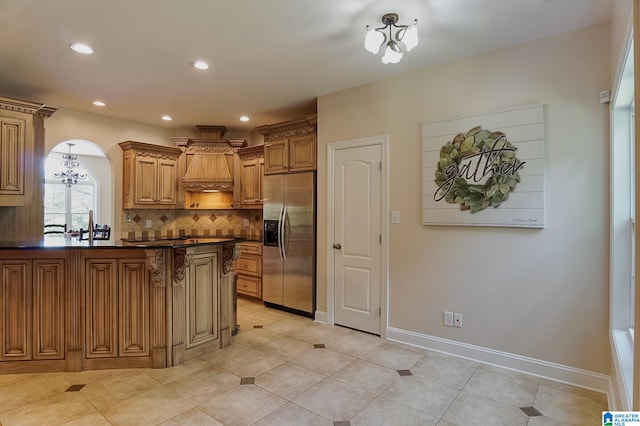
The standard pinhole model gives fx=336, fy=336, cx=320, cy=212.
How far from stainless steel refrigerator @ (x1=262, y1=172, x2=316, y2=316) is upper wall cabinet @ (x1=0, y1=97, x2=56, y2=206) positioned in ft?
8.68

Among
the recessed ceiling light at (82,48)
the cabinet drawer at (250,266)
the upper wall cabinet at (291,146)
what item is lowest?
the cabinet drawer at (250,266)

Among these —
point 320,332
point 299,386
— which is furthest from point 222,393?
point 320,332

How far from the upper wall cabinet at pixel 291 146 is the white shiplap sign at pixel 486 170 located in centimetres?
153

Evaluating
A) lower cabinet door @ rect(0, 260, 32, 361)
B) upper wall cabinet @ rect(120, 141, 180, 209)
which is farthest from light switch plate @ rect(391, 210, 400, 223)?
upper wall cabinet @ rect(120, 141, 180, 209)

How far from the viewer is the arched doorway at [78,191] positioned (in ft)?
25.8

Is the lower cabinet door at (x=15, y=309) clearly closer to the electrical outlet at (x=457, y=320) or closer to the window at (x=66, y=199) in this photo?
the electrical outlet at (x=457, y=320)

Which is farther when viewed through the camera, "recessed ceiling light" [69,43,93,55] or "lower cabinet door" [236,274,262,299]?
"lower cabinet door" [236,274,262,299]

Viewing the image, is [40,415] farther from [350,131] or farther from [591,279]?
[591,279]

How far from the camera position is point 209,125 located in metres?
5.67

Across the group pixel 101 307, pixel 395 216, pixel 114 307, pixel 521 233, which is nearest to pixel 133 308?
pixel 114 307

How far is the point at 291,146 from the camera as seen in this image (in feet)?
14.8

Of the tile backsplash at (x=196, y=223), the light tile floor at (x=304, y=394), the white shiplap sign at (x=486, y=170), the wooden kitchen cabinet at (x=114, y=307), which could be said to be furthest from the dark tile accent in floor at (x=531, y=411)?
the tile backsplash at (x=196, y=223)

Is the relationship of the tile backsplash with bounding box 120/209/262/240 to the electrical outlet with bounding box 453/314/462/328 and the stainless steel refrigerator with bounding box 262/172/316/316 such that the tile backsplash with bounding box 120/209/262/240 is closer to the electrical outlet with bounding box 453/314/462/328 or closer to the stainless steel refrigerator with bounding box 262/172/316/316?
the stainless steel refrigerator with bounding box 262/172/316/316

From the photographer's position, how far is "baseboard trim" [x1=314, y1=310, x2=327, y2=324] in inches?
160
